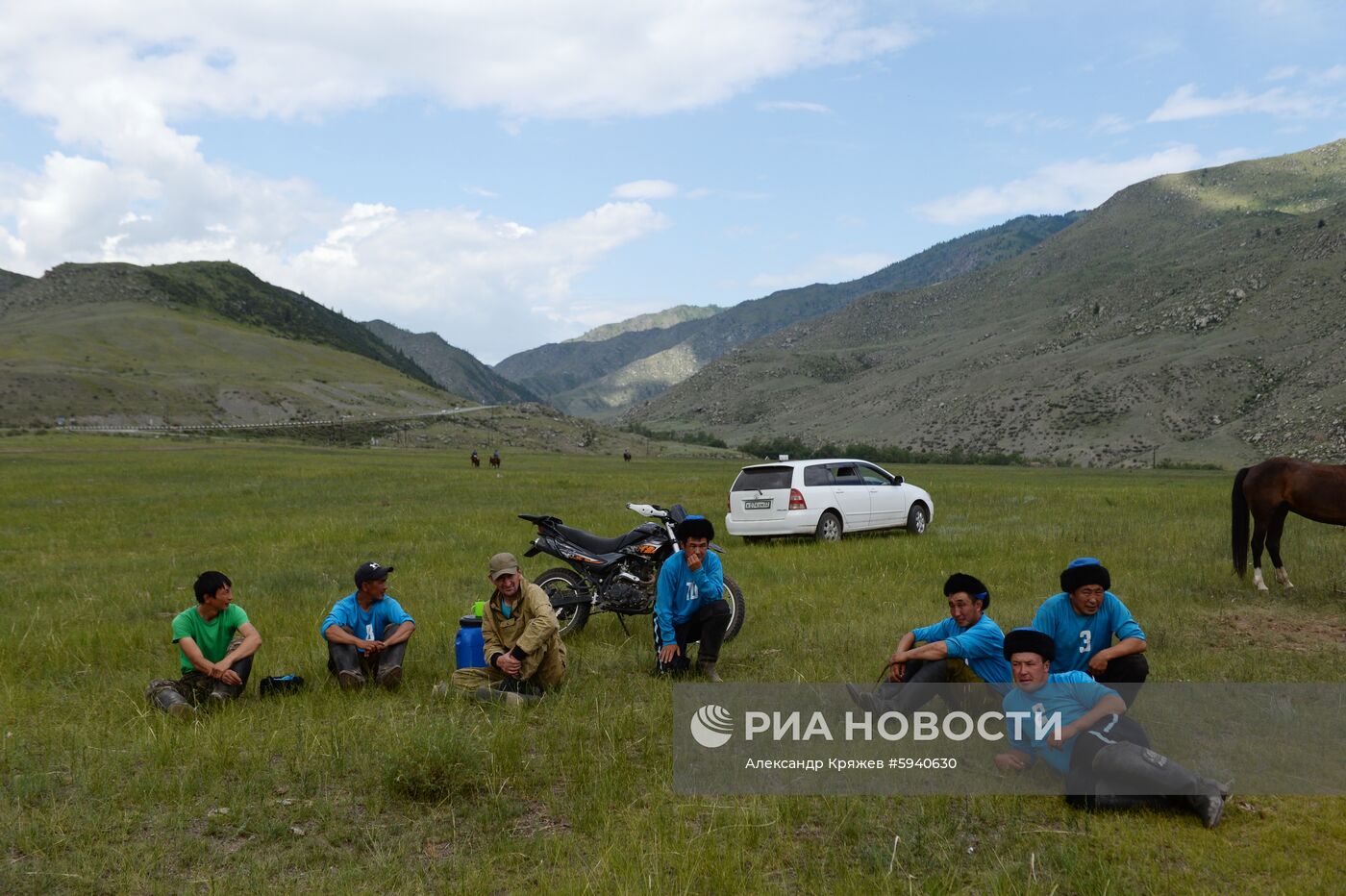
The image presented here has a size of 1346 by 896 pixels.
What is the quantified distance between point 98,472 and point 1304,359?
100646 millimetres

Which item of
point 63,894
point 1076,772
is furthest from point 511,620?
point 1076,772

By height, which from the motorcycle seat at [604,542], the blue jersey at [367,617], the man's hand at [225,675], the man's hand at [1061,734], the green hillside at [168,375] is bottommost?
the man's hand at [225,675]

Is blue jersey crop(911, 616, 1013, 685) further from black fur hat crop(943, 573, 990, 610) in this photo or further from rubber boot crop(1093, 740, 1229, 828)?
rubber boot crop(1093, 740, 1229, 828)

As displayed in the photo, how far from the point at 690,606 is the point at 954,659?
2.61 metres

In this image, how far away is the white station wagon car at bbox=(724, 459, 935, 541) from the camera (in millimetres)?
18250

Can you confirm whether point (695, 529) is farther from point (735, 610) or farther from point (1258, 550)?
point (1258, 550)

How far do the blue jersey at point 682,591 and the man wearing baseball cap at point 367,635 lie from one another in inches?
93.7

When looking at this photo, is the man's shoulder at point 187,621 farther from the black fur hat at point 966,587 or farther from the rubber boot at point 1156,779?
the rubber boot at point 1156,779

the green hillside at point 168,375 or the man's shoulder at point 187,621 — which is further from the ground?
the green hillside at point 168,375

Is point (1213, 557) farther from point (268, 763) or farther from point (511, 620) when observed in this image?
point (268, 763)

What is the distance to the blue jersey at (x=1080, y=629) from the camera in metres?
7.05

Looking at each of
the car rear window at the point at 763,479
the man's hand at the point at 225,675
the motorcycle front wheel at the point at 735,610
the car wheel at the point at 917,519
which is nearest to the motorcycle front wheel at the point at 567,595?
the motorcycle front wheel at the point at 735,610

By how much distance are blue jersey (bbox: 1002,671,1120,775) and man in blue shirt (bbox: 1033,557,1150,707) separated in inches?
27.4

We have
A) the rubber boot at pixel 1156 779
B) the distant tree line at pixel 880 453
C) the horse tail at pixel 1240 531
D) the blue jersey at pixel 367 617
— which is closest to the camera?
the rubber boot at pixel 1156 779
